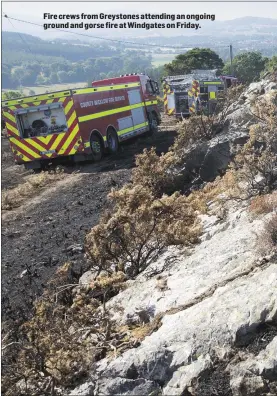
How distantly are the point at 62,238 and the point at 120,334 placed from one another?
4.35 m

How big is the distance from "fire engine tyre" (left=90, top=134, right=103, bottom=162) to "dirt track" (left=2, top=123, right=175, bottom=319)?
0.24 m

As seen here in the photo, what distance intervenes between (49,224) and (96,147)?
6.55 m

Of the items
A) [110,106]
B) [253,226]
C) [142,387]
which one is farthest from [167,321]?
[110,106]

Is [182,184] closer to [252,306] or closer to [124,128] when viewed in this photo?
[252,306]

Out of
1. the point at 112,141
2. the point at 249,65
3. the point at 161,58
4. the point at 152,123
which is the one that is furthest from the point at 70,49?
the point at 112,141

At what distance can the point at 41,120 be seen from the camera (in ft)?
48.2


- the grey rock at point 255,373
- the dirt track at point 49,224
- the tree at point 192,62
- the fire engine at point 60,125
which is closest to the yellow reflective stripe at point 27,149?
the fire engine at point 60,125

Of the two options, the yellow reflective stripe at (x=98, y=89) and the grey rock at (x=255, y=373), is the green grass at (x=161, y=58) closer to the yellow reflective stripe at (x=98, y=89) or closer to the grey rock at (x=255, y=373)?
the yellow reflective stripe at (x=98, y=89)

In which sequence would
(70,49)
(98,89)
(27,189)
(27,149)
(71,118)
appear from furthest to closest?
(70,49), (98,89), (27,149), (71,118), (27,189)

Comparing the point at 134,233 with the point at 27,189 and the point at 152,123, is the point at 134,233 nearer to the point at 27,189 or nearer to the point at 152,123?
the point at 27,189

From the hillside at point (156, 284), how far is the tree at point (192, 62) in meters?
32.9

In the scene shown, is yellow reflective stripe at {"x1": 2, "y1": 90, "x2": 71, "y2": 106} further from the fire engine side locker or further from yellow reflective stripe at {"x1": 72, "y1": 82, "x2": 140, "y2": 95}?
the fire engine side locker

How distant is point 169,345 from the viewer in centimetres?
350

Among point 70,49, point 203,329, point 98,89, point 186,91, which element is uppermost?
point 70,49
